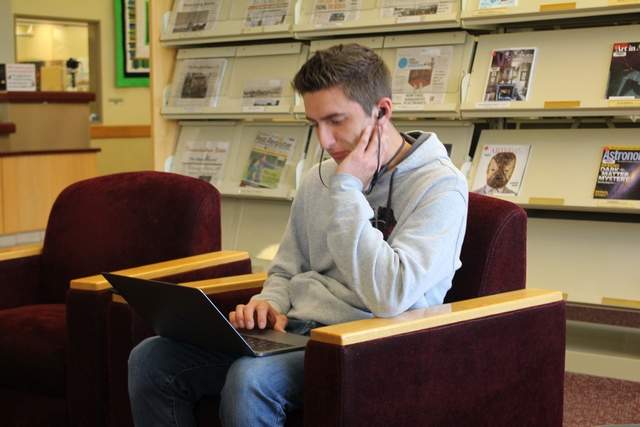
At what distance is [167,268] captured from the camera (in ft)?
8.55

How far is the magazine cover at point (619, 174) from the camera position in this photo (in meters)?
3.56

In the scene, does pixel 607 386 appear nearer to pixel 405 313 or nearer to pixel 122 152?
pixel 405 313

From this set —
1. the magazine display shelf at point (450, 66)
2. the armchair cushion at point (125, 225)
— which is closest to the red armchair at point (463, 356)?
the armchair cushion at point (125, 225)

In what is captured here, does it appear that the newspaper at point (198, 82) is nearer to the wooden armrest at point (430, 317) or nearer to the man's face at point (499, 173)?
the man's face at point (499, 173)

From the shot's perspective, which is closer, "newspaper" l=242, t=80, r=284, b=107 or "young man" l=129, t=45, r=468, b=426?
"young man" l=129, t=45, r=468, b=426

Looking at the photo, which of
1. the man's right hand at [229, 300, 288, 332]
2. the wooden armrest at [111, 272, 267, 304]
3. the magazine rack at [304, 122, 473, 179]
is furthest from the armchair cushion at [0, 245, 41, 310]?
the magazine rack at [304, 122, 473, 179]

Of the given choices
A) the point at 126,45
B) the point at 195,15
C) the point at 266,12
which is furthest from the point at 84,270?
the point at 126,45

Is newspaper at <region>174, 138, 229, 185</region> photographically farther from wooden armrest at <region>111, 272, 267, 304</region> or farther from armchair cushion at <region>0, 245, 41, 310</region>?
wooden armrest at <region>111, 272, 267, 304</region>

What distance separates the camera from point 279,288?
87.7 inches

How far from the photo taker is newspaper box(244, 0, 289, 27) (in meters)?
4.47

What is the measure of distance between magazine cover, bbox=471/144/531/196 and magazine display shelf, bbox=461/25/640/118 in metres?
0.17

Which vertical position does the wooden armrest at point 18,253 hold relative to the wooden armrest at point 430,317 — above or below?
below

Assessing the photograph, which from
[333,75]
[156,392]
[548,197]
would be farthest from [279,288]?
[548,197]

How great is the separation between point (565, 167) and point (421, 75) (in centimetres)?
76
